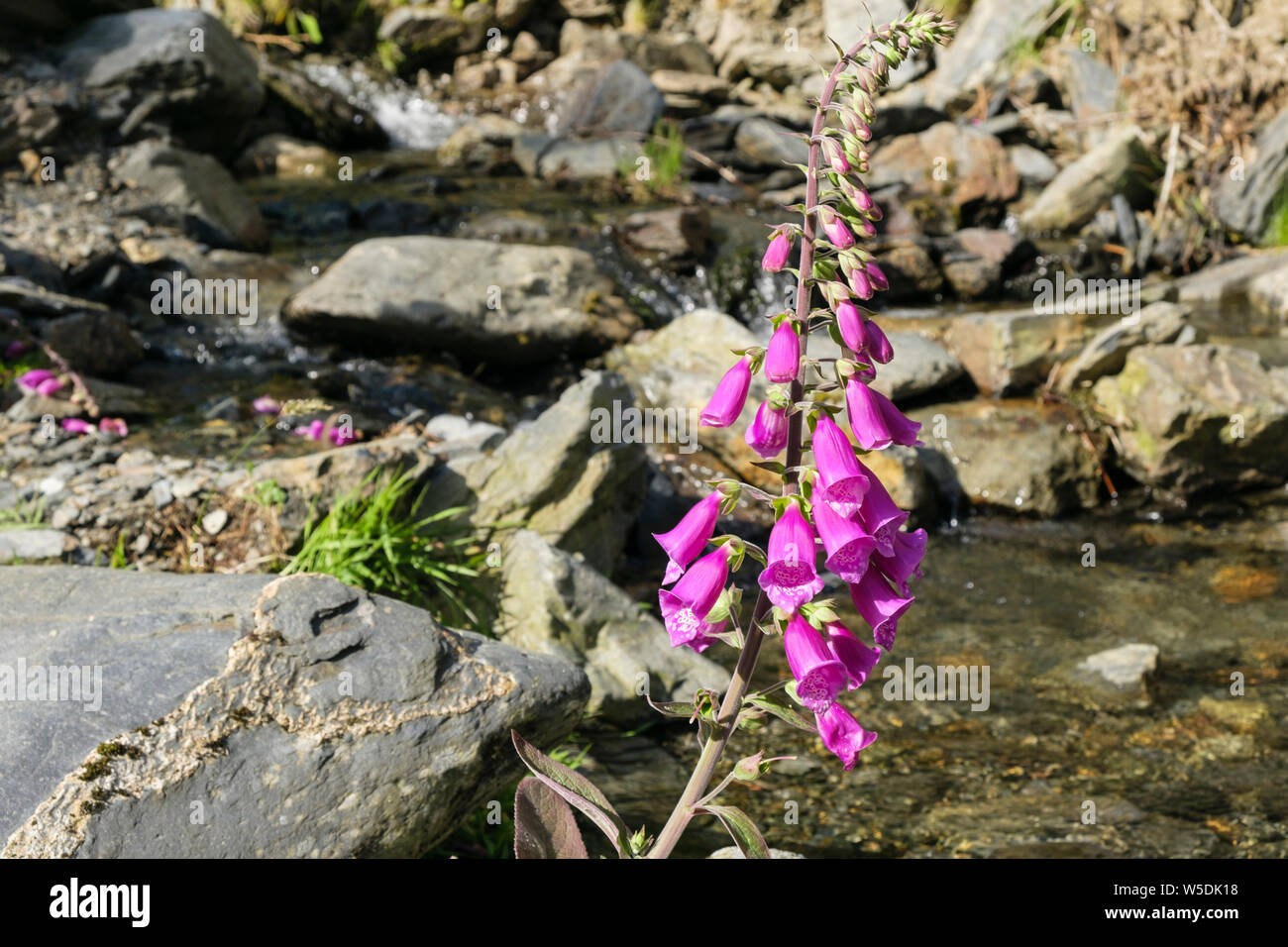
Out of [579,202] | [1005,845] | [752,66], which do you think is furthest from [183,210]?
[752,66]

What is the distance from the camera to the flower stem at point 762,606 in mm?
2172

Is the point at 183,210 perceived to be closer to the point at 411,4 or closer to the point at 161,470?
the point at 161,470

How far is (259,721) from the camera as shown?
3059 millimetres

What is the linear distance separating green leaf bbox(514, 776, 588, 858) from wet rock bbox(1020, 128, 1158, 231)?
41.1ft

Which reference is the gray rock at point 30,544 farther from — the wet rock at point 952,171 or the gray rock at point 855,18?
the gray rock at point 855,18

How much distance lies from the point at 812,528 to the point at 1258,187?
41.1ft

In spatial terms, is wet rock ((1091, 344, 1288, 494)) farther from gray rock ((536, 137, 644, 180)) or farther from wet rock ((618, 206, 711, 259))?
gray rock ((536, 137, 644, 180))

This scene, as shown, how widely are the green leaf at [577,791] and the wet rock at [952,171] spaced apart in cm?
1184

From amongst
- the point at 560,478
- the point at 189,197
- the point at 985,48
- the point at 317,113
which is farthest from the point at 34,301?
the point at 985,48

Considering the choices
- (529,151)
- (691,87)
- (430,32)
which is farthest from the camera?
(430,32)

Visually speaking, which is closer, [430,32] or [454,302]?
[454,302]

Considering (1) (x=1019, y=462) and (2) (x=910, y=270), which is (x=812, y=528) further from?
(2) (x=910, y=270)

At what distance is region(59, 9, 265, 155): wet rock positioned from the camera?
1159 centimetres

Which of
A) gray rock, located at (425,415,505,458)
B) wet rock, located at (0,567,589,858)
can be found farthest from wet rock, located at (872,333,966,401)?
wet rock, located at (0,567,589,858)
